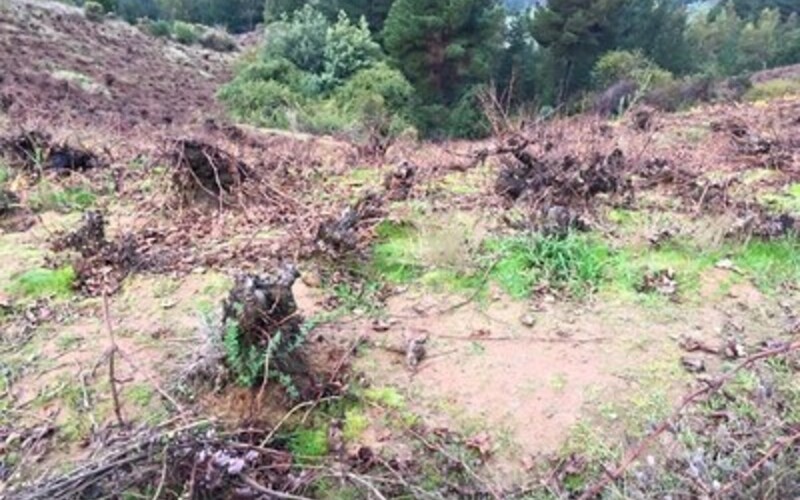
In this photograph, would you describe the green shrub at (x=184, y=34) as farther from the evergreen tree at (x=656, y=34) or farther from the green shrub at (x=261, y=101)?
the evergreen tree at (x=656, y=34)

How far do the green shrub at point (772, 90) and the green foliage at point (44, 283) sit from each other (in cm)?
1221

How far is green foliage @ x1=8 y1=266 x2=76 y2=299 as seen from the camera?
3.10 meters

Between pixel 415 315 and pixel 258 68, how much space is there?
13.4 m

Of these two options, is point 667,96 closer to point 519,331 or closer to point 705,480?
point 519,331

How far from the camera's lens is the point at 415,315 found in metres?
2.85

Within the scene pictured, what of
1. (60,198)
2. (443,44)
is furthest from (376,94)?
(60,198)

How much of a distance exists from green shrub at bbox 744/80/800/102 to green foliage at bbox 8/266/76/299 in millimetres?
12213

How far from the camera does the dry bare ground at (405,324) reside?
1.98 m

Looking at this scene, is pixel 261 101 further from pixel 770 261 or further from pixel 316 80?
pixel 770 261

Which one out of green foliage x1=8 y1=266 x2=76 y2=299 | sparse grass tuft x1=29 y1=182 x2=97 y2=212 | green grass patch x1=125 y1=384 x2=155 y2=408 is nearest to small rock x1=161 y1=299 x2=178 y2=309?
green foliage x1=8 y1=266 x2=76 y2=299

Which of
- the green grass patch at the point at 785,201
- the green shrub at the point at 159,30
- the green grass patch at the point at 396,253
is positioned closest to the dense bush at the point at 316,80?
the green shrub at the point at 159,30

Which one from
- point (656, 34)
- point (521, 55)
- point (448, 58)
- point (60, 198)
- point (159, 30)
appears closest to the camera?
point (60, 198)

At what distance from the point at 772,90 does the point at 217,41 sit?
16699 millimetres

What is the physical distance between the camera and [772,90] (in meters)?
13.2
